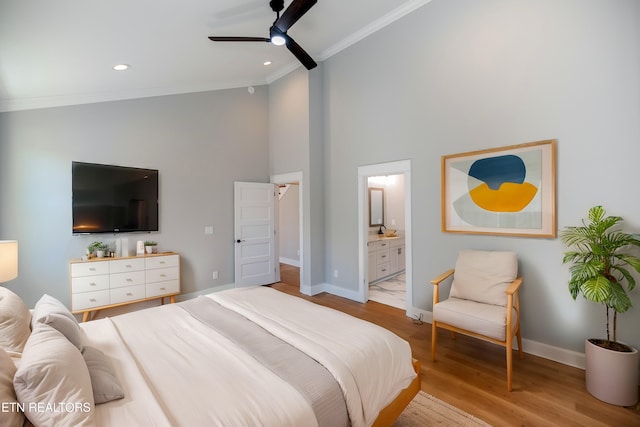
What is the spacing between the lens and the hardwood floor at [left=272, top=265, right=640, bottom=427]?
1884 millimetres

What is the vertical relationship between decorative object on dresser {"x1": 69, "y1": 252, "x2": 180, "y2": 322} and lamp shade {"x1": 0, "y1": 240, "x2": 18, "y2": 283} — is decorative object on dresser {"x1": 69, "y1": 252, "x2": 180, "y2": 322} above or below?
below

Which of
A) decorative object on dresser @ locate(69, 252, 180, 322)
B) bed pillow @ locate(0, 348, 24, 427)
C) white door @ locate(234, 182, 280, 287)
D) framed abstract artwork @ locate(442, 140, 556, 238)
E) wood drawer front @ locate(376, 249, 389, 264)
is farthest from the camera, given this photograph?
wood drawer front @ locate(376, 249, 389, 264)

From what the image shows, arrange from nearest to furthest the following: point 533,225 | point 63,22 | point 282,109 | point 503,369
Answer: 1. point 63,22
2. point 503,369
3. point 533,225
4. point 282,109

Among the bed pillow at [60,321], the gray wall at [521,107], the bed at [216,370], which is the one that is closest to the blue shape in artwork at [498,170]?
the gray wall at [521,107]

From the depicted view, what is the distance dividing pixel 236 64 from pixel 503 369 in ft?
15.9

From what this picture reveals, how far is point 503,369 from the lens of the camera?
7.99 feet

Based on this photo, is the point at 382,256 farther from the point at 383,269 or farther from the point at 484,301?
the point at 484,301

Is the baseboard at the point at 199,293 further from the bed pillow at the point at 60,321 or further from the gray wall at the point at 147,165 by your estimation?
the bed pillow at the point at 60,321

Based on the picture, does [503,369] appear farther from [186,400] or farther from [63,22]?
[63,22]

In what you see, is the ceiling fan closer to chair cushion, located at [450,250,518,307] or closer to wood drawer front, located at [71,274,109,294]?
chair cushion, located at [450,250,518,307]

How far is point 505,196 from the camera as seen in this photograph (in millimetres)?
2822

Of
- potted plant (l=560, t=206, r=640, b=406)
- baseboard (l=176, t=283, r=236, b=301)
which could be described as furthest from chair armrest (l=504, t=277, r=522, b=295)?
baseboard (l=176, t=283, r=236, b=301)

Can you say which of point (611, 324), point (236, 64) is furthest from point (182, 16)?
point (611, 324)

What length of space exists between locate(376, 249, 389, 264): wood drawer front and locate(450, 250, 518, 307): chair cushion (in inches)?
83.3
